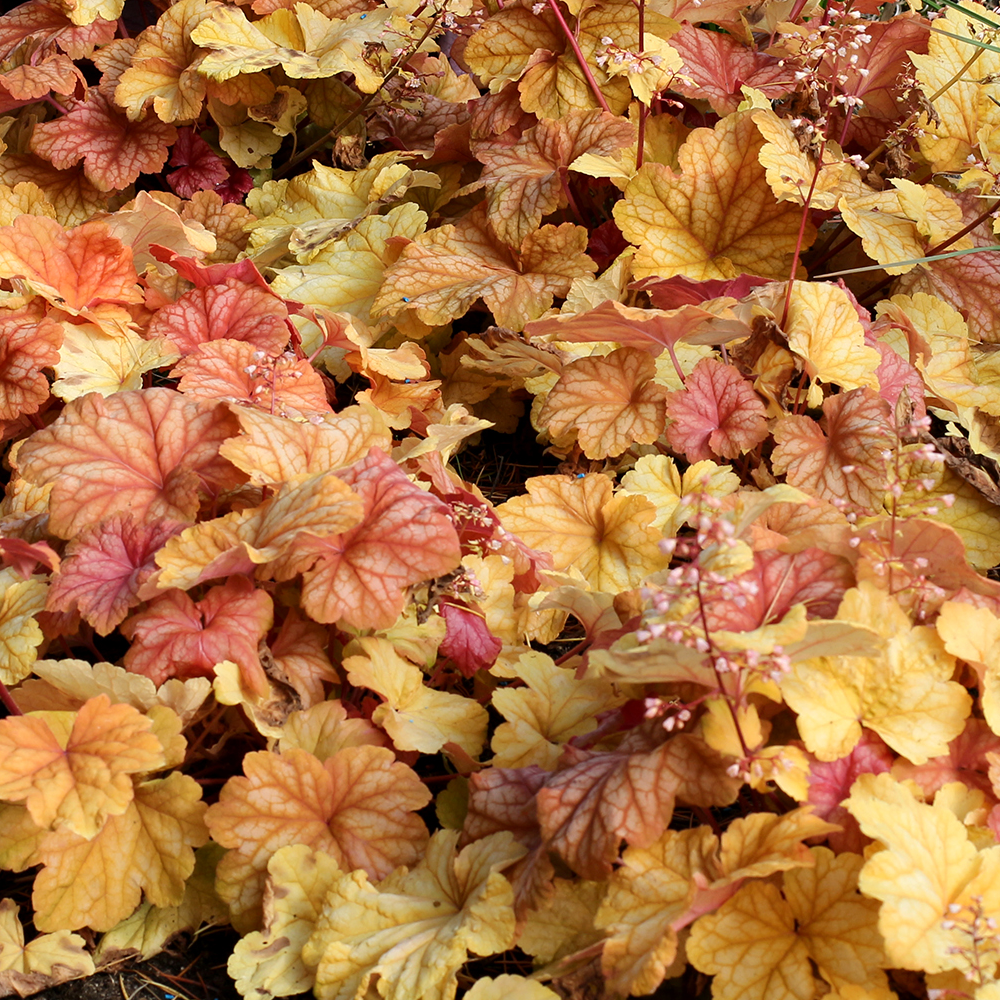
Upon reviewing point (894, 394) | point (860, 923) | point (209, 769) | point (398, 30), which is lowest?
point (209, 769)

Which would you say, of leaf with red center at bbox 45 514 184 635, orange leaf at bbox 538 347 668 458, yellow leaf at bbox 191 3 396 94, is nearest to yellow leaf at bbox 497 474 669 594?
orange leaf at bbox 538 347 668 458

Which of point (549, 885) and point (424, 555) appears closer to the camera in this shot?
point (549, 885)

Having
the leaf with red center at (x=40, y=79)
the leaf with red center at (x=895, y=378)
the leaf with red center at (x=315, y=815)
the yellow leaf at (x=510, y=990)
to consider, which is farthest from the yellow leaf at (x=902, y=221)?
the leaf with red center at (x=40, y=79)

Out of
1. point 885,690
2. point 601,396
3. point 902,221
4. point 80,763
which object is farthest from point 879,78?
point 80,763

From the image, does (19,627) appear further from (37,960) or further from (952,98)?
(952,98)

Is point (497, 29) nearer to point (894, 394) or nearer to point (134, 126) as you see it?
point (134, 126)

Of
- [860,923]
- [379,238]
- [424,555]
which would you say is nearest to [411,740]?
[424,555]
